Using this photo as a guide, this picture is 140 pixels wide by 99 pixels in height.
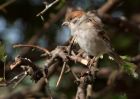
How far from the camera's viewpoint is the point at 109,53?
374cm

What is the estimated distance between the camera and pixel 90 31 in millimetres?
3875

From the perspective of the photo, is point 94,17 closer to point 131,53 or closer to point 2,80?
point 2,80

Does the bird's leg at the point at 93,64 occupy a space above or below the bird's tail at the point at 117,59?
above

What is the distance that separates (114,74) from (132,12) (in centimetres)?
125

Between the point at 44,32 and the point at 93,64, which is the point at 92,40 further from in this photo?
the point at 44,32

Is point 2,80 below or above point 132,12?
above

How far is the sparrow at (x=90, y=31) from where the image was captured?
3731 mm

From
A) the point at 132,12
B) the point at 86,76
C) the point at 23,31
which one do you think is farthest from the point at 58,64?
the point at 132,12

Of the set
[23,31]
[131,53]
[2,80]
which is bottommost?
[131,53]

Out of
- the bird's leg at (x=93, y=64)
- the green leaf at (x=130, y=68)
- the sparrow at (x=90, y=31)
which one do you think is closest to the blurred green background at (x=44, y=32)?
the sparrow at (x=90, y=31)

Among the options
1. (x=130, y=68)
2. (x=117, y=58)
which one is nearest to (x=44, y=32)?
(x=117, y=58)

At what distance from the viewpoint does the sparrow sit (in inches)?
147

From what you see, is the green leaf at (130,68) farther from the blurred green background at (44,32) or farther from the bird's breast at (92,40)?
the blurred green background at (44,32)

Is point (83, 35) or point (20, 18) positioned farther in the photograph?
point (20, 18)
